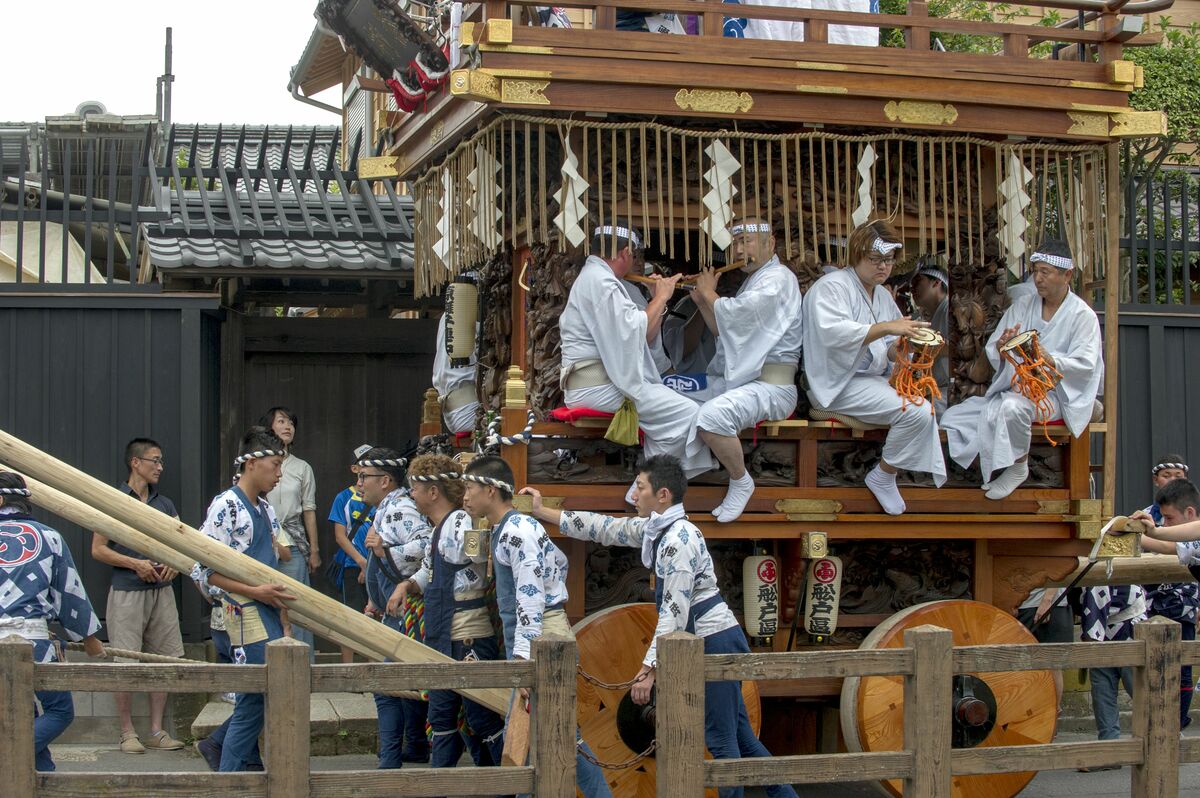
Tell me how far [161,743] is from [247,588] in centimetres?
258

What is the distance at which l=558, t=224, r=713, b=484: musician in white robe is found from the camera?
6574 mm

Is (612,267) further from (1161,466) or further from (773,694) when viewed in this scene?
(1161,466)

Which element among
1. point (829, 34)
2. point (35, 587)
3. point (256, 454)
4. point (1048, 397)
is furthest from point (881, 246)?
point (35, 587)

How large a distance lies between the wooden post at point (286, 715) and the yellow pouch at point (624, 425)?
2.16 metres

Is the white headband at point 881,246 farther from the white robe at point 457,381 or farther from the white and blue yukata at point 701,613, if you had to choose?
the white robe at point 457,381

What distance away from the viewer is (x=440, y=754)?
6383mm

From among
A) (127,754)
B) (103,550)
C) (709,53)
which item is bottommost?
(127,754)

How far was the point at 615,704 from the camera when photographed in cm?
646

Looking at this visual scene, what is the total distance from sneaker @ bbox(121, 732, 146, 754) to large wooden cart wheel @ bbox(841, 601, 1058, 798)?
13.6ft

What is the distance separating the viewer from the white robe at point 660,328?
7.09 metres

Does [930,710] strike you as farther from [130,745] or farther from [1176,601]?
[130,745]

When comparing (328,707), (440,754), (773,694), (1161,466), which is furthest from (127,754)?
(1161,466)

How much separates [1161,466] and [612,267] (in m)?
4.02

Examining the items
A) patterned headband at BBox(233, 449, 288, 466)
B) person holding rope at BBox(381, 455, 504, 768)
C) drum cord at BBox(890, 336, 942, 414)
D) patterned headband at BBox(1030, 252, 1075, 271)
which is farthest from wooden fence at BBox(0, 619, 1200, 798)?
patterned headband at BBox(1030, 252, 1075, 271)
